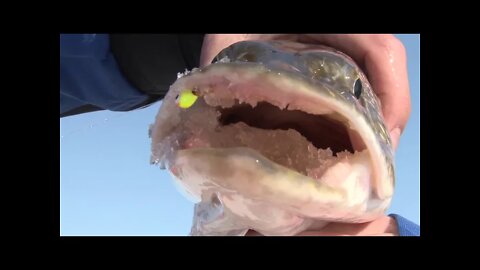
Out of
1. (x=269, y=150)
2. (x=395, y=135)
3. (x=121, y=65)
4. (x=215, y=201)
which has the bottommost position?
(x=215, y=201)

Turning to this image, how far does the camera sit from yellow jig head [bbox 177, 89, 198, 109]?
1.34 m

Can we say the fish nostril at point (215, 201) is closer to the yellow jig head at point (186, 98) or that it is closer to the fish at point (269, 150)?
the fish at point (269, 150)

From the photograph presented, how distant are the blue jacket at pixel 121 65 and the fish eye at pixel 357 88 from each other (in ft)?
5.81

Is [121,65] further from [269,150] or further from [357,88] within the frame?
[269,150]

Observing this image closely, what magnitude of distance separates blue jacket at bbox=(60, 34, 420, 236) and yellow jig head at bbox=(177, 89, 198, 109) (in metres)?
2.00

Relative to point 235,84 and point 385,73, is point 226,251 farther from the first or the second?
Result: point 385,73

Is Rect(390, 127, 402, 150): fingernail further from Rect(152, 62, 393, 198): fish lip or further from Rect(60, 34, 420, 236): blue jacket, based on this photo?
Rect(60, 34, 420, 236): blue jacket

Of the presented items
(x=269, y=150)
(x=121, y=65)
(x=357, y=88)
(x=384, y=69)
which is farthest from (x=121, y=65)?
(x=269, y=150)

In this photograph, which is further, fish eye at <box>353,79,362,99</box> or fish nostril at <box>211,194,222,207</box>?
fish eye at <box>353,79,362,99</box>

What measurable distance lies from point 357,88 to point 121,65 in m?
2.41

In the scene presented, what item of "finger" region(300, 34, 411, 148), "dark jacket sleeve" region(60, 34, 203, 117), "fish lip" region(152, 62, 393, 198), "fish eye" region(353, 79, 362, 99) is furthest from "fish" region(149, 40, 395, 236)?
"dark jacket sleeve" region(60, 34, 203, 117)

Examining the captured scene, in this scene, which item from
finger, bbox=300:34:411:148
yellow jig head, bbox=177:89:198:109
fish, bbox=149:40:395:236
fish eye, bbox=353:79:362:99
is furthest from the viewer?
finger, bbox=300:34:411:148

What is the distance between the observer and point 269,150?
1.31 m
